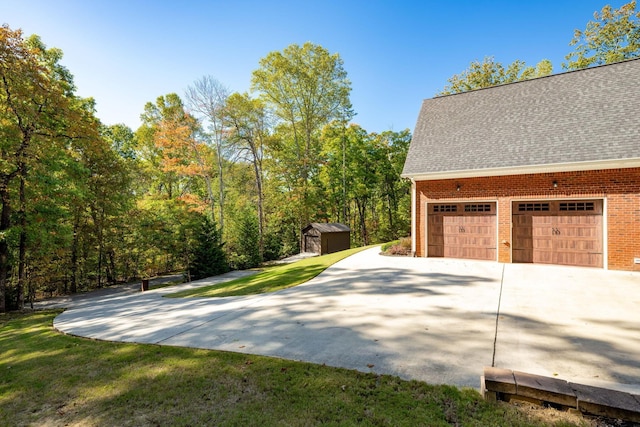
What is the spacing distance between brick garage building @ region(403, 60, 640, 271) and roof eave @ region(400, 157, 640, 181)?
0.10ft

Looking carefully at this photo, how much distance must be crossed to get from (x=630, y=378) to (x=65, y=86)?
20372mm

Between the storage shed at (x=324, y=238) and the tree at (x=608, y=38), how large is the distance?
19.8 m

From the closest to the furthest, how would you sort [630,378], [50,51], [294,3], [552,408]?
[552,408] < [630,378] < [294,3] < [50,51]

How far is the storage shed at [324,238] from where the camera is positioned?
2286cm

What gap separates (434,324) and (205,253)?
15.7 meters

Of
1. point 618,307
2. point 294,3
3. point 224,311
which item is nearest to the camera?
point 618,307

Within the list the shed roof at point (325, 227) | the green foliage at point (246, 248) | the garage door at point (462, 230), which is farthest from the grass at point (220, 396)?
the shed roof at point (325, 227)

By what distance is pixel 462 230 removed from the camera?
39.8ft

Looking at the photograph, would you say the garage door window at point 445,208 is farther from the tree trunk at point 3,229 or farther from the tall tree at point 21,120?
the tree trunk at point 3,229

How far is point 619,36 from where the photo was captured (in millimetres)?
20266

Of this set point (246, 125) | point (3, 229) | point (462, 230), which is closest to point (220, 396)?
point (462, 230)

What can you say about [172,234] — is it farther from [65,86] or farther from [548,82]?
[548,82]

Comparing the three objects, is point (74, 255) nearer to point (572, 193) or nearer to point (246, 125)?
point (246, 125)

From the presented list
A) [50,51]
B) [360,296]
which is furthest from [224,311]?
[50,51]
